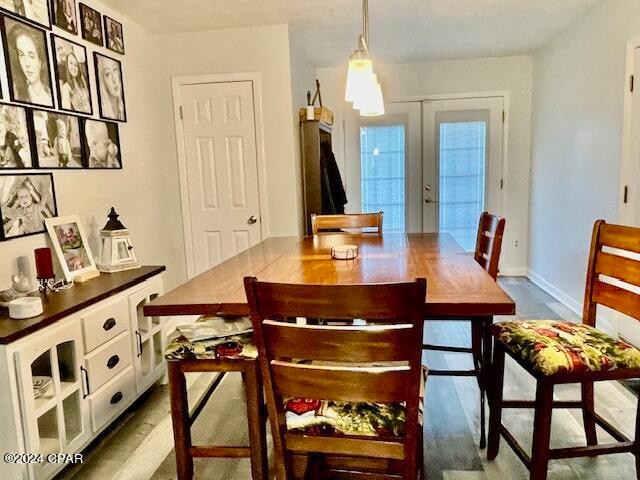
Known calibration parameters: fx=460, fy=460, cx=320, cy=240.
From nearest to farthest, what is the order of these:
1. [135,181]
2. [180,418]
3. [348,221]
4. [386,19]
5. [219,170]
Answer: [180,418]
[348,221]
[135,181]
[386,19]
[219,170]

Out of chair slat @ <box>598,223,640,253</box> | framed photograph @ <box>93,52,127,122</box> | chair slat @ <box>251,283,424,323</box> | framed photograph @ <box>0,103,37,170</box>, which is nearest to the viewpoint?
chair slat @ <box>251,283,424,323</box>

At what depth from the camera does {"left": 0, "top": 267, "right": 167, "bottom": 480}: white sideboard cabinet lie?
1.64m

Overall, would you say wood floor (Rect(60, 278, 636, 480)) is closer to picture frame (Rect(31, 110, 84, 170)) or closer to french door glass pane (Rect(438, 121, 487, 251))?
picture frame (Rect(31, 110, 84, 170))

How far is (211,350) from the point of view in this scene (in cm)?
160

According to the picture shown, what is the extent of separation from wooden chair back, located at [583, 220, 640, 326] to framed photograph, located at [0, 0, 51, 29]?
2840mm

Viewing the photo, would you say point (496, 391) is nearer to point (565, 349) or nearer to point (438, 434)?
point (565, 349)

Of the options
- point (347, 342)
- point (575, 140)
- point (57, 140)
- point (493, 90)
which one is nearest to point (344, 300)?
point (347, 342)

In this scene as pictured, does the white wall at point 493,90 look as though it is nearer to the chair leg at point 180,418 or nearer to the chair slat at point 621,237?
the chair slat at point 621,237

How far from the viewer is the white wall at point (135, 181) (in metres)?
2.75

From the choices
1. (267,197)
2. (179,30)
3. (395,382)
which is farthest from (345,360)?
(179,30)

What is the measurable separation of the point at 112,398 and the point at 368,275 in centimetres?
140

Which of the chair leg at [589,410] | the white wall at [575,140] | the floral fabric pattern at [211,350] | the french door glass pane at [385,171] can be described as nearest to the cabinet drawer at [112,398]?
the floral fabric pattern at [211,350]

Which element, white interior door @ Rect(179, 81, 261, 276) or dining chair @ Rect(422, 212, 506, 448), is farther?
white interior door @ Rect(179, 81, 261, 276)

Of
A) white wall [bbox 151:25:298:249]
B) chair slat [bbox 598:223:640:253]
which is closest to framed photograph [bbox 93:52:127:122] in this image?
white wall [bbox 151:25:298:249]
